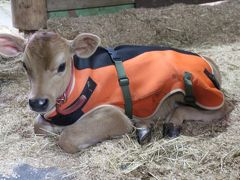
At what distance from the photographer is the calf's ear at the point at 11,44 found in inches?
160

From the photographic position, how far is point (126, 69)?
422cm

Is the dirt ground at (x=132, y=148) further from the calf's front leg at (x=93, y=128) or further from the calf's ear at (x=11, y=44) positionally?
the calf's ear at (x=11, y=44)

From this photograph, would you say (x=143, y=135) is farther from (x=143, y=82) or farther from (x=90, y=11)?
(x=90, y=11)

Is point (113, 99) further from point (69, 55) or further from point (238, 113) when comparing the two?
point (238, 113)

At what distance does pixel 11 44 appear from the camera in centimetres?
411

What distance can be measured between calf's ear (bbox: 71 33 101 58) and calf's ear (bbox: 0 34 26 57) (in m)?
0.43

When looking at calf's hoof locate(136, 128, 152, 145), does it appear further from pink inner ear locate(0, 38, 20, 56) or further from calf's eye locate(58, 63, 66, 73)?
pink inner ear locate(0, 38, 20, 56)

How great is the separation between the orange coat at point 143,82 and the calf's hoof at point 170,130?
0.60ft

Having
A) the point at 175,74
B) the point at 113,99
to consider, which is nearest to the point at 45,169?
the point at 113,99

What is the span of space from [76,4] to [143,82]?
11.3ft

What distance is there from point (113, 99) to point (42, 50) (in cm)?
75

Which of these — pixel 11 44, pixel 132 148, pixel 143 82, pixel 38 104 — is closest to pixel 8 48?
pixel 11 44

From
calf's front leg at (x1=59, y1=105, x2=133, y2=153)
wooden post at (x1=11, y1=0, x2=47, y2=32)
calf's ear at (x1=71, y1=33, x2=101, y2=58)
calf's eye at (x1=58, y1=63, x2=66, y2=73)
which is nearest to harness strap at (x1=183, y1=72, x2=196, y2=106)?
calf's front leg at (x1=59, y1=105, x2=133, y2=153)

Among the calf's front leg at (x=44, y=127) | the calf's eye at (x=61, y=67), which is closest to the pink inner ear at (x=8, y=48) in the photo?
the calf's eye at (x=61, y=67)
